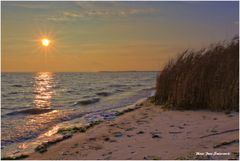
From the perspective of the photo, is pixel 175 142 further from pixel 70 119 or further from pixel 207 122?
pixel 70 119

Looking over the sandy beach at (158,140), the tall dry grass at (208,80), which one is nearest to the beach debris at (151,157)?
the sandy beach at (158,140)

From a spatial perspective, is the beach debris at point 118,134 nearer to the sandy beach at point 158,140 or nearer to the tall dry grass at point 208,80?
the sandy beach at point 158,140

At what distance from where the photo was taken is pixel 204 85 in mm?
11148

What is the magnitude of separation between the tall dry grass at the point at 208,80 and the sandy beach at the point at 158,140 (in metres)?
0.67

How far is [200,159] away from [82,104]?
13670mm

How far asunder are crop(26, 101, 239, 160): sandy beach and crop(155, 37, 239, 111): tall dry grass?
674 mm

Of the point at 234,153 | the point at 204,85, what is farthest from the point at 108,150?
the point at 204,85

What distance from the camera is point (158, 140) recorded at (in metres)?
7.17

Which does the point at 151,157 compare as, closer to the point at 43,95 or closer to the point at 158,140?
the point at 158,140

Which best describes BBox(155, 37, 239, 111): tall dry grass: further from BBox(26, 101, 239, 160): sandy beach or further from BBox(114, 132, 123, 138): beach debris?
BBox(114, 132, 123, 138): beach debris

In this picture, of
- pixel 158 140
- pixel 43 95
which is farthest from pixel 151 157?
pixel 43 95

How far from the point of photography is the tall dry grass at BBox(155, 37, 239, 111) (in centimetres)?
1051

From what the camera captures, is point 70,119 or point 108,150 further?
point 70,119

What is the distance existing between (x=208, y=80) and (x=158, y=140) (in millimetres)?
4508
